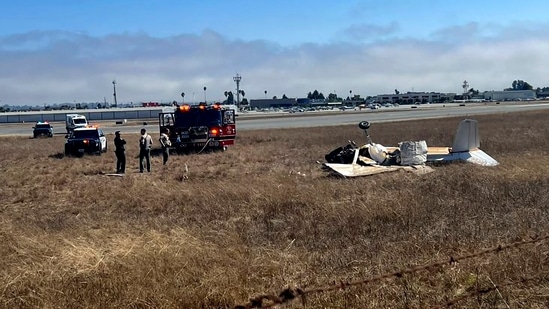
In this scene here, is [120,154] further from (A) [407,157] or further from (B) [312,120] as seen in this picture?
(B) [312,120]

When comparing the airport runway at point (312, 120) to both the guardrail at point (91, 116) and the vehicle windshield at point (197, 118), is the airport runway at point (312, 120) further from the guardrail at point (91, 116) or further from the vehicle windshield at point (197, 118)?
Result: the guardrail at point (91, 116)

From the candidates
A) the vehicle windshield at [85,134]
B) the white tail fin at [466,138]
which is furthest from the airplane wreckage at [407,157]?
the vehicle windshield at [85,134]

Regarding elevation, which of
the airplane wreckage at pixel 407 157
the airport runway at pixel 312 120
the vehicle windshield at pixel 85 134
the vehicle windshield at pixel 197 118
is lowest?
the airport runway at pixel 312 120

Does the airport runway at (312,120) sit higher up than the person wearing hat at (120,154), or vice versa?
the person wearing hat at (120,154)

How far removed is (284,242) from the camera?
305 inches

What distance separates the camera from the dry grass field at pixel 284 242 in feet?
17.4

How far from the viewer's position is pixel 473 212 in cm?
883

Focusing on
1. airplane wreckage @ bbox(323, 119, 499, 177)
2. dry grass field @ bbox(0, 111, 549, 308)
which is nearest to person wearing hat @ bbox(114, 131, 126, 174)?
dry grass field @ bbox(0, 111, 549, 308)

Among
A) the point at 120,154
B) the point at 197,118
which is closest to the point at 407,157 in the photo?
the point at 120,154

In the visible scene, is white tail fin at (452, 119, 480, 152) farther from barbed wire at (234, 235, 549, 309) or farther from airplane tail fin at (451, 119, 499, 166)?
barbed wire at (234, 235, 549, 309)

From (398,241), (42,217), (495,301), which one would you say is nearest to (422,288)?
(495,301)

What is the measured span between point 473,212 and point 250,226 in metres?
3.47

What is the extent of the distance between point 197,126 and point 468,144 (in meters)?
13.4

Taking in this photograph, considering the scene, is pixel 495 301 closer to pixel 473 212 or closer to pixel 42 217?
pixel 473 212
